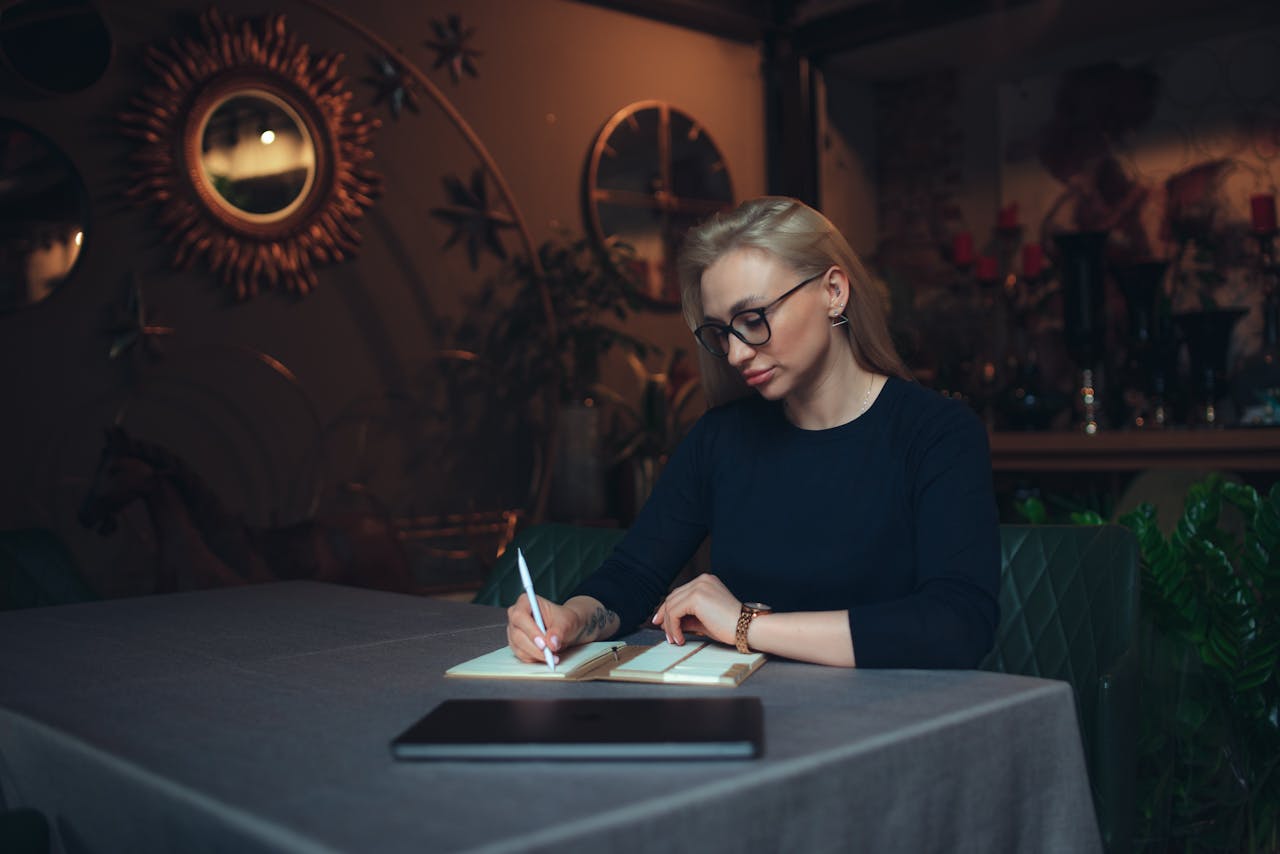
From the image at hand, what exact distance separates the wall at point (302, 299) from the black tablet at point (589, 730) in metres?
3.08

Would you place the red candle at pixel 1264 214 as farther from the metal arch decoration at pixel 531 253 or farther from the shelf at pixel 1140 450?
the metal arch decoration at pixel 531 253

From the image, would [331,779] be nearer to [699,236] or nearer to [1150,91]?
[699,236]

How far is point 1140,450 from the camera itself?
5.01m

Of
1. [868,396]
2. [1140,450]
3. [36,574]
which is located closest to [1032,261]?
[1140,450]

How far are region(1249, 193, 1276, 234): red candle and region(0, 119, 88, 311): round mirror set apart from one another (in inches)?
177

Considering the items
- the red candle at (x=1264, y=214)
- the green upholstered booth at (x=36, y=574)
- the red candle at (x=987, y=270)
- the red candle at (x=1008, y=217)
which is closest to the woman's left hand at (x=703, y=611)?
the green upholstered booth at (x=36, y=574)

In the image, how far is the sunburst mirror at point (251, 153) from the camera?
4.09m

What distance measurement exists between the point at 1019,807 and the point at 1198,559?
1.22 meters

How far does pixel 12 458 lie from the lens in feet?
12.6

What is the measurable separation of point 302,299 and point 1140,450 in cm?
341

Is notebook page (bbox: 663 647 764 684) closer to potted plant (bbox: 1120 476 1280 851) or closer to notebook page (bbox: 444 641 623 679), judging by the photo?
notebook page (bbox: 444 641 623 679)

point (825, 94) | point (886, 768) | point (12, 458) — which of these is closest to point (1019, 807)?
point (886, 768)

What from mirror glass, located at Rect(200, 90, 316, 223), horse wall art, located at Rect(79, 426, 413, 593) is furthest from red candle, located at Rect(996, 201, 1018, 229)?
horse wall art, located at Rect(79, 426, 413, 593)

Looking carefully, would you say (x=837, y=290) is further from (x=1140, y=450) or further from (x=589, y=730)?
(x=1140, y=450)
